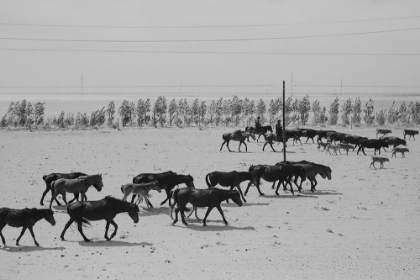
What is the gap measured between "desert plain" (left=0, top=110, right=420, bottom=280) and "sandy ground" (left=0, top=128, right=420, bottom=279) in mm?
26

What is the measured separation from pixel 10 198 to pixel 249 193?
901cm

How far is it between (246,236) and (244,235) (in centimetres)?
11

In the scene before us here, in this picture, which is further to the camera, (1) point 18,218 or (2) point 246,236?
(2) point 246,236

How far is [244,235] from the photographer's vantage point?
14734mm

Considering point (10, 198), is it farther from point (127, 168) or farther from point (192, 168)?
point (192, 168)

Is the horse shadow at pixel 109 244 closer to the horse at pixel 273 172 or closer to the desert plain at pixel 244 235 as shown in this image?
the desert plain at pixel 244 235

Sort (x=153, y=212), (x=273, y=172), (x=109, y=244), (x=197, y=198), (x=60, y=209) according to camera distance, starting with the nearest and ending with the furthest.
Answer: (x=109, y=244), (x=197, y=198), (x=153, y=212), (x=60, y=209), (x=273, y=172)

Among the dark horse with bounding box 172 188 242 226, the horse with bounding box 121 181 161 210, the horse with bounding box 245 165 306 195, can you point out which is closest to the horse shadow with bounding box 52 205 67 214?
the horse with bounding box 121 181 161 210

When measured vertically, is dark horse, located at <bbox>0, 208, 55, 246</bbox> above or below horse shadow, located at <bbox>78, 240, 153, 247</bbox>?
above

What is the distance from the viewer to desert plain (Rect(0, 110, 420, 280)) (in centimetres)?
1181

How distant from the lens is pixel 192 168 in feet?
89.9

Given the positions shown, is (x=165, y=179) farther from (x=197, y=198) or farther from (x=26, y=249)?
(x=26, y=249)

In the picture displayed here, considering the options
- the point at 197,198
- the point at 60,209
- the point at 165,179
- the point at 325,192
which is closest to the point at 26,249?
the point at 60,209

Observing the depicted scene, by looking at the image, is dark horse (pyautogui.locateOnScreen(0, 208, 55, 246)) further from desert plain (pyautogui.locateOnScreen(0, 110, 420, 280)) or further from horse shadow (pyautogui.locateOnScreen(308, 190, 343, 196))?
horse shadow (pyautogui.locateOnScreen(308, 190, 343, 196))
